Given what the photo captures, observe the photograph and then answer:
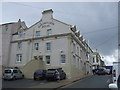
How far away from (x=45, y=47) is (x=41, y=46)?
3.40 feet

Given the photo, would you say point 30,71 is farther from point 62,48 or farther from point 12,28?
point 12,28

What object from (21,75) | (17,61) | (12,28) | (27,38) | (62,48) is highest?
(12,28)

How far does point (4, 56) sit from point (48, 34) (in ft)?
38.4

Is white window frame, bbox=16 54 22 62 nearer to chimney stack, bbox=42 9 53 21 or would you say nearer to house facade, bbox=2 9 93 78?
house facade, bbox=2 9 93 78

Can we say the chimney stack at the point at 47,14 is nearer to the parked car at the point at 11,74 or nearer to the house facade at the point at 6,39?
the house facade at the point at 6,39

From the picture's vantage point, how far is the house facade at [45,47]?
30125 millimetres

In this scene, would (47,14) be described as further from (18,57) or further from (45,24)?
(18,57)

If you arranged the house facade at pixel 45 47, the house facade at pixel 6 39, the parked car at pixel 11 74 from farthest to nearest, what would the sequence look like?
1. the house facade at pixel 6 39
2. the house facade at pixel 45 47
3. the parked car at pixel 11 74

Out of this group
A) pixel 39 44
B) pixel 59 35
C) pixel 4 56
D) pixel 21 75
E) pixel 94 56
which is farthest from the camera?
pixel 94 56

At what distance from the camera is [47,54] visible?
3203cm

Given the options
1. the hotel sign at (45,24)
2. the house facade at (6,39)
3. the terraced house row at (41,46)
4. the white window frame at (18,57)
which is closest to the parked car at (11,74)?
the terraced house row at (41,46)

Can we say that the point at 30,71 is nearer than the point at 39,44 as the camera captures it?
Yes

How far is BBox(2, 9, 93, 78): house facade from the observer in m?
30.1

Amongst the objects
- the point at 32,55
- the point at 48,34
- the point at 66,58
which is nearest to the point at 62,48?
the point at 66,58
